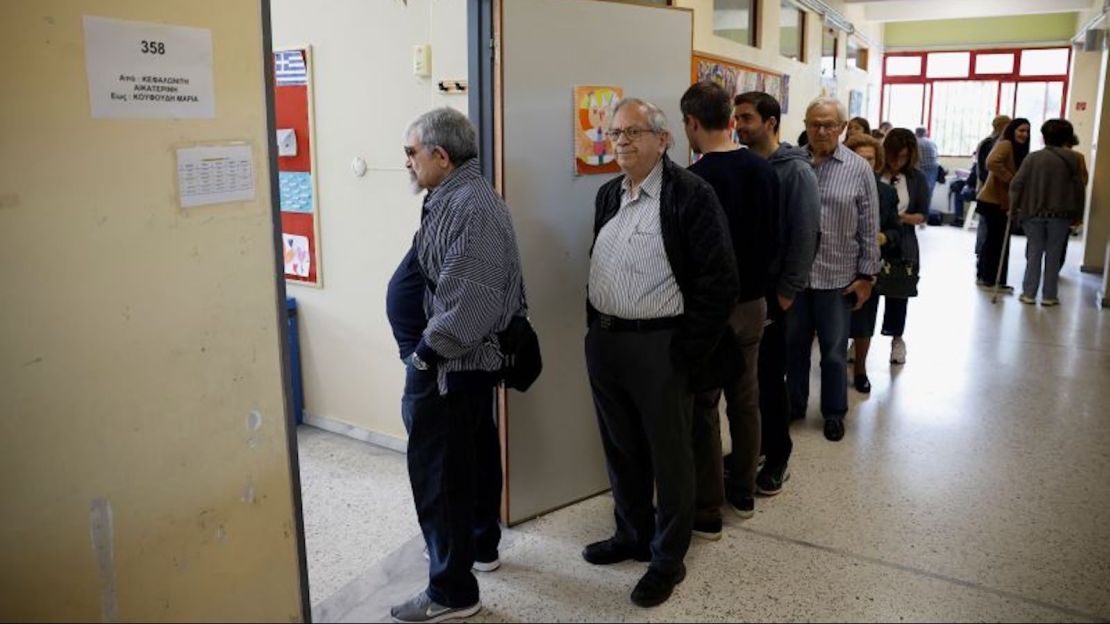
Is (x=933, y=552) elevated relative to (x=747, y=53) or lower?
lower

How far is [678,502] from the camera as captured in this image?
7.88 feet

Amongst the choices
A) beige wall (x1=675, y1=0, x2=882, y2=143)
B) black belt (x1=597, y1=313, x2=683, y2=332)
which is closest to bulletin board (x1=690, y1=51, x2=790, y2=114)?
beige wall (x1=675, y1=0, x2=882, y2=143)

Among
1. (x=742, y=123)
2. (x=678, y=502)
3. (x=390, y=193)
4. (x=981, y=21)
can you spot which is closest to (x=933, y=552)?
(x=678, y=502)

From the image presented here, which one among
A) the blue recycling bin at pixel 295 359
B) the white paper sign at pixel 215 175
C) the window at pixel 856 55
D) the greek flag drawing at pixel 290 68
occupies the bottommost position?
the blue recycling bin at pixel 295 359

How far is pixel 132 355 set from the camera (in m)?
1.59

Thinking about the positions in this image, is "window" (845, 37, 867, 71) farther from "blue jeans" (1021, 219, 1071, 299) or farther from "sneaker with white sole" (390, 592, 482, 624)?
"sneaker with white sole" (390, 592, 482, 624)

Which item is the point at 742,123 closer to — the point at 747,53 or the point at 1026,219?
the point at 747,53

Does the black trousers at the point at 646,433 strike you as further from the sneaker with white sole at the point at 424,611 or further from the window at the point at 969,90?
the window at the point at 969,90

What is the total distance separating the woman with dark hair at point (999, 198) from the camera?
6.62 meters

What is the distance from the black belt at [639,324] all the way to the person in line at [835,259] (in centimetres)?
139

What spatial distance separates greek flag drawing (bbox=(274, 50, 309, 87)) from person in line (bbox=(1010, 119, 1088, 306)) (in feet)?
16.7

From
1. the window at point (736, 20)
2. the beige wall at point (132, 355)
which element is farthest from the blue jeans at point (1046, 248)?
the beige wall at point (132, 355)

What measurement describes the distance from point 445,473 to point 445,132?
86cm

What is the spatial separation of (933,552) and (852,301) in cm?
121
